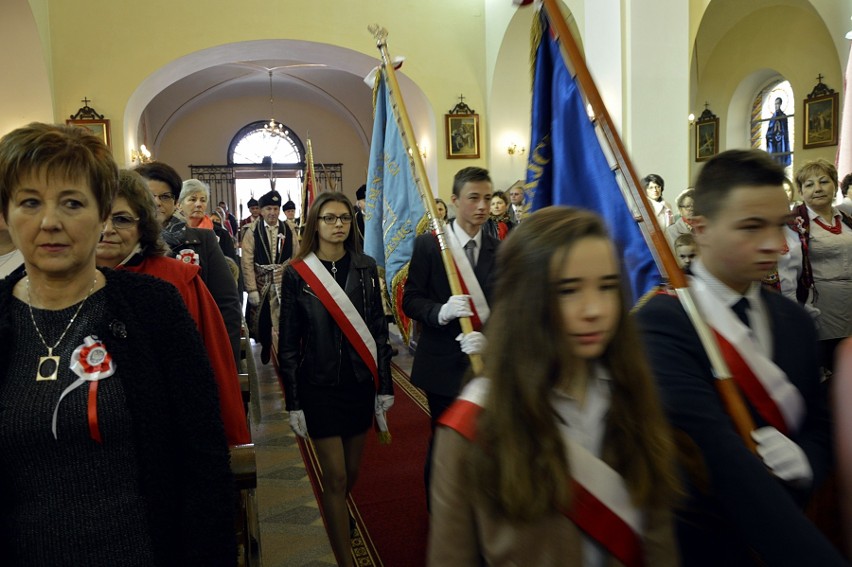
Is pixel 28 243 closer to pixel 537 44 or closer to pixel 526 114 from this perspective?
pixel 537 44

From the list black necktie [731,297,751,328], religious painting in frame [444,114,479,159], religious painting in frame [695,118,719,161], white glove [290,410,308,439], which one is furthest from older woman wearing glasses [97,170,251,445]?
religious painting in frame [695,118,719,161]

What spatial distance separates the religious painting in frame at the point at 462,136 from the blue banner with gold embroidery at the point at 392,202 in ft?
27.9

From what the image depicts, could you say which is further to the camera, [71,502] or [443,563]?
[71,502]

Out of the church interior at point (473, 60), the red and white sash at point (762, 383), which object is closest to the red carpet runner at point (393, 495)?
the church interior at point (473, 60)

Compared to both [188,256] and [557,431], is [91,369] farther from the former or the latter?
[188,256]

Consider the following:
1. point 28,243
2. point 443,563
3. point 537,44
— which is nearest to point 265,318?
point 537,44

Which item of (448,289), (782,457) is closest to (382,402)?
(448,289)

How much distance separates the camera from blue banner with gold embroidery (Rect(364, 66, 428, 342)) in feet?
13.9

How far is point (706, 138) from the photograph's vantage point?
1534 centimetres

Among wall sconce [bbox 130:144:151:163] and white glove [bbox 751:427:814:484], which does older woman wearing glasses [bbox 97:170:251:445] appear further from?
wall sconce [bbox 130:144:151:163]

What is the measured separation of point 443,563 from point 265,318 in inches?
243

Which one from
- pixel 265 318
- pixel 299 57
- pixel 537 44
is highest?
pixel 299 57

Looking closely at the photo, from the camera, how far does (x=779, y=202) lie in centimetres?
176

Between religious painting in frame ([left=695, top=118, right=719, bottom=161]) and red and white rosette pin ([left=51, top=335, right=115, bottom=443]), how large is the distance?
15250 mm
